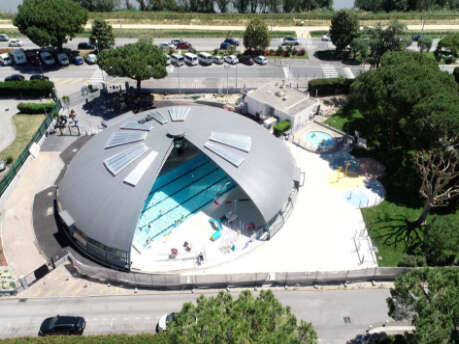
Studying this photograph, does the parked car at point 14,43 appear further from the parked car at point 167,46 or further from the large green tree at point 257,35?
the large green tree at point 257,35

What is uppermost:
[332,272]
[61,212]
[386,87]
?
[386,87]

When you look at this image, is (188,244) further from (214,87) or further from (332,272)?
(214,87)

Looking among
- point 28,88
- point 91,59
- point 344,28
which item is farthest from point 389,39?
point 28,88

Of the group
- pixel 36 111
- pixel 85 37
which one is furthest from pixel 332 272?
pixel 85 37

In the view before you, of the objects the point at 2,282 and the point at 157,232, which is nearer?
the point at 2,282

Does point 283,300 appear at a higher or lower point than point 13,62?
lower

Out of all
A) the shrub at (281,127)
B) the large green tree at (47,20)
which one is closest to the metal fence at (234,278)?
the shrub at (281,127)

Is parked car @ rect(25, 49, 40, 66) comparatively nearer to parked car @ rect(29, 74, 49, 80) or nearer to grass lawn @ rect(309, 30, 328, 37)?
parked car @ rect(29, 74, 49, 80)

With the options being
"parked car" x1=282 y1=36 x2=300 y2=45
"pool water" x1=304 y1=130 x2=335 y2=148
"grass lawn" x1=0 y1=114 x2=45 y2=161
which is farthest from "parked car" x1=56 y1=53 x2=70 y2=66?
"pool water" x1=304 y1=130 x2=335 y2=148

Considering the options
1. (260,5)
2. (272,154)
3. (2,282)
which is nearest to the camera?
(2,282)
